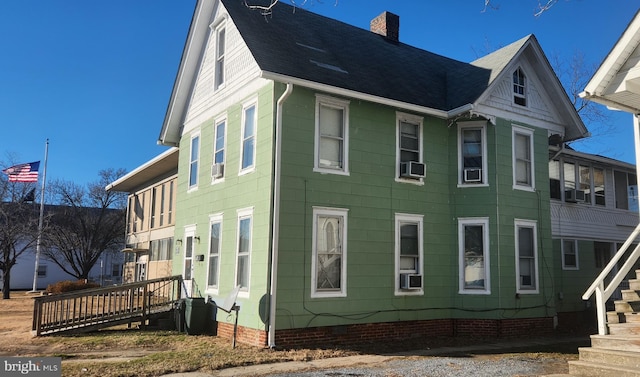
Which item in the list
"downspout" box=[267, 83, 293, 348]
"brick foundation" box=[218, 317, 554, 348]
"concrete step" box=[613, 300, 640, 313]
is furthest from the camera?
"brick foundation" box=[218, 317, 554, 348]

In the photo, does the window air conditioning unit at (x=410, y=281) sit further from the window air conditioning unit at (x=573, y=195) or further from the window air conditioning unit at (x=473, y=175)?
the window air conditioning unit at (x=573, y=195)

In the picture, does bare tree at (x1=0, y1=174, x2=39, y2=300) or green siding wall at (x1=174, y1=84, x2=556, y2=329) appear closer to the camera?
green siding wall at (x1=174, y1=84, x2=556, y2=329)

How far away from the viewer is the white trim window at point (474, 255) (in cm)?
1388

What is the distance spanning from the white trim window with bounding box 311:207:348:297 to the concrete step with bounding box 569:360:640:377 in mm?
5722

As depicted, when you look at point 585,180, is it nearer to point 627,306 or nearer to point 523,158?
point 523,158

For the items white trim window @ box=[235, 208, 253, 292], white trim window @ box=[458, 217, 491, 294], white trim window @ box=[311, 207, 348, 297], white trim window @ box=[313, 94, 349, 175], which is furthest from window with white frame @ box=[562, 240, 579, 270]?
white trim window @ box=[235, 208, 253, 292]

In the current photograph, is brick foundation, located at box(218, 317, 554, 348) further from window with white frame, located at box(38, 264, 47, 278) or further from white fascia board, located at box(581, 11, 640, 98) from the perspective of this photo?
window with white frame, located at box(38, 264, 47, 278)

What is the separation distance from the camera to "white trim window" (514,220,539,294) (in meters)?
14.3

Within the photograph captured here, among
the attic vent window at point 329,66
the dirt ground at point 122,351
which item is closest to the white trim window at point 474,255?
the dirt ground at point 122,351

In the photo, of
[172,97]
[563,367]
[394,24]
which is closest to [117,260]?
[172,97]

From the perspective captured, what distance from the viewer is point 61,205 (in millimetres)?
44781

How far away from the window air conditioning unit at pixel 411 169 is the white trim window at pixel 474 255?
1.88 m

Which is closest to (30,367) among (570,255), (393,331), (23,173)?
(393,331)

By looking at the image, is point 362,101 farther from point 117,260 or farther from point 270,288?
point 117,260
